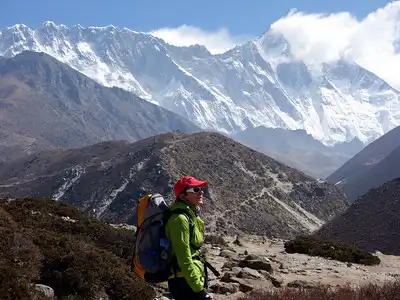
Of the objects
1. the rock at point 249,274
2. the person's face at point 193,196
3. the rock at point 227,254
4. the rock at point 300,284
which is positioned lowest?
the rock at point 300,284

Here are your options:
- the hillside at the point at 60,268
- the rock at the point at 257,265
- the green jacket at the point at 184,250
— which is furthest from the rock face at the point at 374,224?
the green jacket at the point at 184,250

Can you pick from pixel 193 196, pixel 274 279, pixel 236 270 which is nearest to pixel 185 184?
pixel 193 196

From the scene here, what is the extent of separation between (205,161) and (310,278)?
88.4 meters

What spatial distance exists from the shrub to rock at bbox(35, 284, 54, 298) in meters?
16.7

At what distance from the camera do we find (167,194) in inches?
3533

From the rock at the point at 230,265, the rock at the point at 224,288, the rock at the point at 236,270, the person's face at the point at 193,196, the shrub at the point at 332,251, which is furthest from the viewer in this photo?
the shrub at the point at 332,251

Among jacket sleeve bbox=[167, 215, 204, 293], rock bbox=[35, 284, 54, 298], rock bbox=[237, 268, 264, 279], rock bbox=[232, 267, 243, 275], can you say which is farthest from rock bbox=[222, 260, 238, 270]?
jacket sleeve bbox=[167, 215, 204, 293]

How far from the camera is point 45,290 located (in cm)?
1227

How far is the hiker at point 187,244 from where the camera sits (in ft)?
24.3

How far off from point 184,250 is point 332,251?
A: 20439mm

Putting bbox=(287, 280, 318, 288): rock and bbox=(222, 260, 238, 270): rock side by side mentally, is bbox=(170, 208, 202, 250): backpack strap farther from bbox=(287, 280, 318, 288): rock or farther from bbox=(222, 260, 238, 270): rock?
bbox=(222, 260, 238, 270): rock

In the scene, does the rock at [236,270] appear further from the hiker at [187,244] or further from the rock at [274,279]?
the hiker at [187,244]

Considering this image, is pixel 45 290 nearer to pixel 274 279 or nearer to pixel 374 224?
pixel 274 279

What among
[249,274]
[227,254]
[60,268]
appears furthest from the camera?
[227,254]
